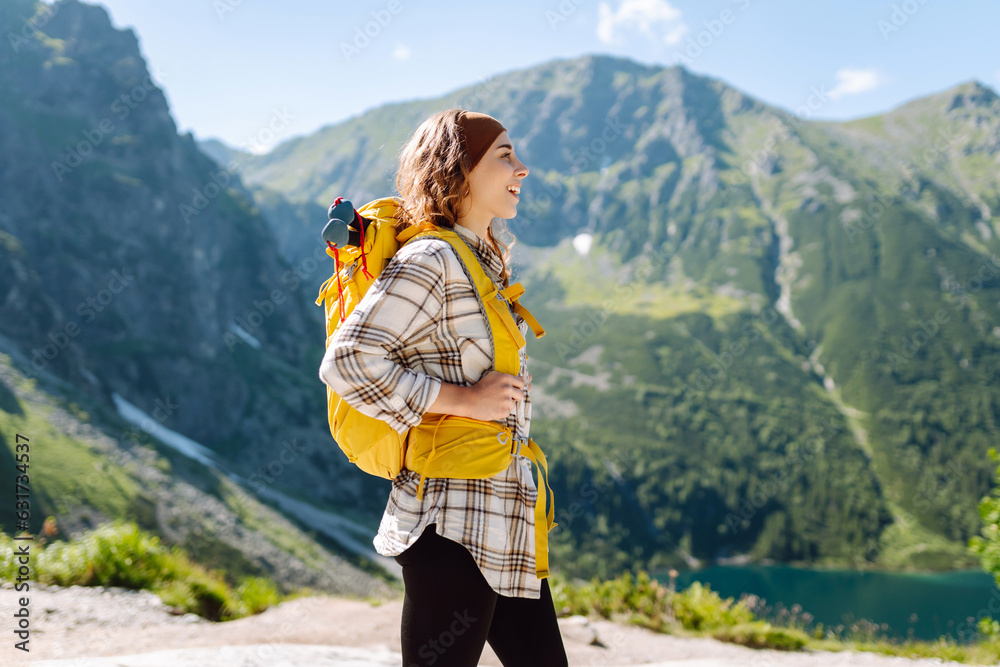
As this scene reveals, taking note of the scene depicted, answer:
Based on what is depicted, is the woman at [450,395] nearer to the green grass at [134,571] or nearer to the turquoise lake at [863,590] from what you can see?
the green grass at [134,571]

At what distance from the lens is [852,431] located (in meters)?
173

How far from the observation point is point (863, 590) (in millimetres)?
121188

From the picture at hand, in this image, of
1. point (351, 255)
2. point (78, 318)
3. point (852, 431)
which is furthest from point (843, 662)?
point (852, 431)

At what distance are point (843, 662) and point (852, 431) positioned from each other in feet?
629

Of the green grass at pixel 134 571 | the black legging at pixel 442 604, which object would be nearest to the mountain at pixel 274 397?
the black legging at pixel 442 604

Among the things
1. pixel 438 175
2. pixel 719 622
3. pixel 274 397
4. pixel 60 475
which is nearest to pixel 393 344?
→ pixel 438 175

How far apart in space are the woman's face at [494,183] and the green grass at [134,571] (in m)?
7.20

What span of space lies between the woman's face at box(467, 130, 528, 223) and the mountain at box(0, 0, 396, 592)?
50267 mm

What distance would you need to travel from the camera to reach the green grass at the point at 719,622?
8.96 metres

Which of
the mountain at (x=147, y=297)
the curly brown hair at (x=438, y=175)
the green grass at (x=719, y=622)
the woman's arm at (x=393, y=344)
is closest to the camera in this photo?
the woman's arm at (x=393, y=344)

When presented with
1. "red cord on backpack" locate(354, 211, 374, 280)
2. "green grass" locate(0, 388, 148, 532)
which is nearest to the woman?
"red cord on backpack" locate(354, 211, 374, 280)

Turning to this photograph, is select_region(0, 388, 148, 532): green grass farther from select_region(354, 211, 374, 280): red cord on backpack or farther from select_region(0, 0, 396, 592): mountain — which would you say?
select_region(354, 211, 374, 280): red cord on backpack

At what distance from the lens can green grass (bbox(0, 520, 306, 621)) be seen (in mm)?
7227

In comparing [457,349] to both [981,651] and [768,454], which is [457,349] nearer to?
[981,651]
